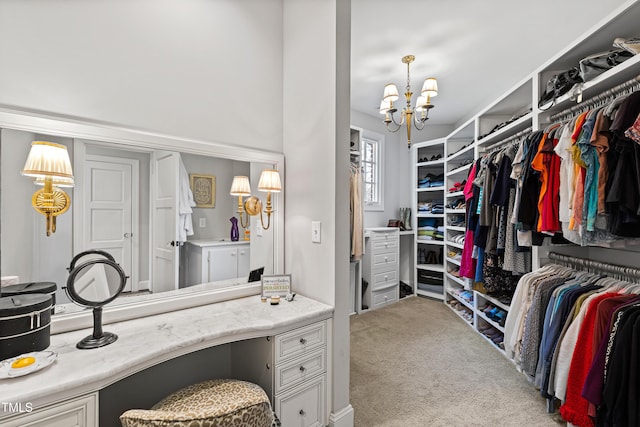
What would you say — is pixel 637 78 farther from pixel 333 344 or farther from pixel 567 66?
pixel 333 344

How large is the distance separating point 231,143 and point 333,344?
4.43 feet

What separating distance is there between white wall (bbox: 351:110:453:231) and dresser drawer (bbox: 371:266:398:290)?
85 centimetres

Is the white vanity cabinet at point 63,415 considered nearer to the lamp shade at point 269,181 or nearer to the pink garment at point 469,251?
the lamp shade at point 269,181

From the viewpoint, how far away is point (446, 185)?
13.9 ft

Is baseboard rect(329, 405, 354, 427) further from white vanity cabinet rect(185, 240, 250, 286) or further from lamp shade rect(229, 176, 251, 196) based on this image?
lamp shade rect(229, 176, 251, 196)

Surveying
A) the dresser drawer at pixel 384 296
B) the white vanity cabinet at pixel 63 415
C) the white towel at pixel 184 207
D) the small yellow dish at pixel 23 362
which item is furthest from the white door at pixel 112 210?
the dresser drawer at pixel 384 296

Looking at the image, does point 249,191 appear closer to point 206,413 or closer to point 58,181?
point 58,181

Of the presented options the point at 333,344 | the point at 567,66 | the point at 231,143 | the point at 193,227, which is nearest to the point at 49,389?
the point at 193,227

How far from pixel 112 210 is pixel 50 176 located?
12.6 inches

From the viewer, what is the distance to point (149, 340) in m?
1.24

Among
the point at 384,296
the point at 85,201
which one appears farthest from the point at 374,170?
the point at 85,201

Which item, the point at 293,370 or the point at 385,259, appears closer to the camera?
the point at 293,370

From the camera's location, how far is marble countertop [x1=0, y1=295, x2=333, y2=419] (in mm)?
921

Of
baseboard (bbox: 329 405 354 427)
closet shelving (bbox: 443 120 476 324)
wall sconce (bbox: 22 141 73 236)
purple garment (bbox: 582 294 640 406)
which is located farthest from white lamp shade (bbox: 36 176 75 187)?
closet shelving (bbox: 443 120 476 324)
